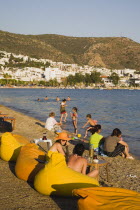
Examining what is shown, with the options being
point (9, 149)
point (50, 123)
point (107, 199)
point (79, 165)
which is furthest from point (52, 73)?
point (107, 199)

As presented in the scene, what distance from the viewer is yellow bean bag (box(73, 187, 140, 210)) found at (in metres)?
4.23

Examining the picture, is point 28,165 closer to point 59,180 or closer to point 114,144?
point 59,180

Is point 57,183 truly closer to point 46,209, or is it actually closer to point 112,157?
point 46,209

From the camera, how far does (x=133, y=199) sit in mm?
4480

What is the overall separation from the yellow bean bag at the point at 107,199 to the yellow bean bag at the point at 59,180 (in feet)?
3.02

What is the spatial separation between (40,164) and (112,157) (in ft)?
12.8

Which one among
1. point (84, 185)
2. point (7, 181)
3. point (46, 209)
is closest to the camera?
point (46, 209)

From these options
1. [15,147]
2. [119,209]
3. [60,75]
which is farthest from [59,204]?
[60,75]

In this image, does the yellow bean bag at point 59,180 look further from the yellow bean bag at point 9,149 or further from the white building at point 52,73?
the white building at point 52,73

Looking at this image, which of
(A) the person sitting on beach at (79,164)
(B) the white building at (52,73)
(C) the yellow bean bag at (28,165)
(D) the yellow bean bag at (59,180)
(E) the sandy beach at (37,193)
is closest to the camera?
(E) the sandy beach at (37,193)

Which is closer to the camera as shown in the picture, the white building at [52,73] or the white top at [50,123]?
the white top at [50,123]

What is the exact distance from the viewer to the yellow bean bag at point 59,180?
5648mm

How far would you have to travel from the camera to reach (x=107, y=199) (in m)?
4.45

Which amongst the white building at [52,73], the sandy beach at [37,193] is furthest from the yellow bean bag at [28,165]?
the white building at [52,73]
